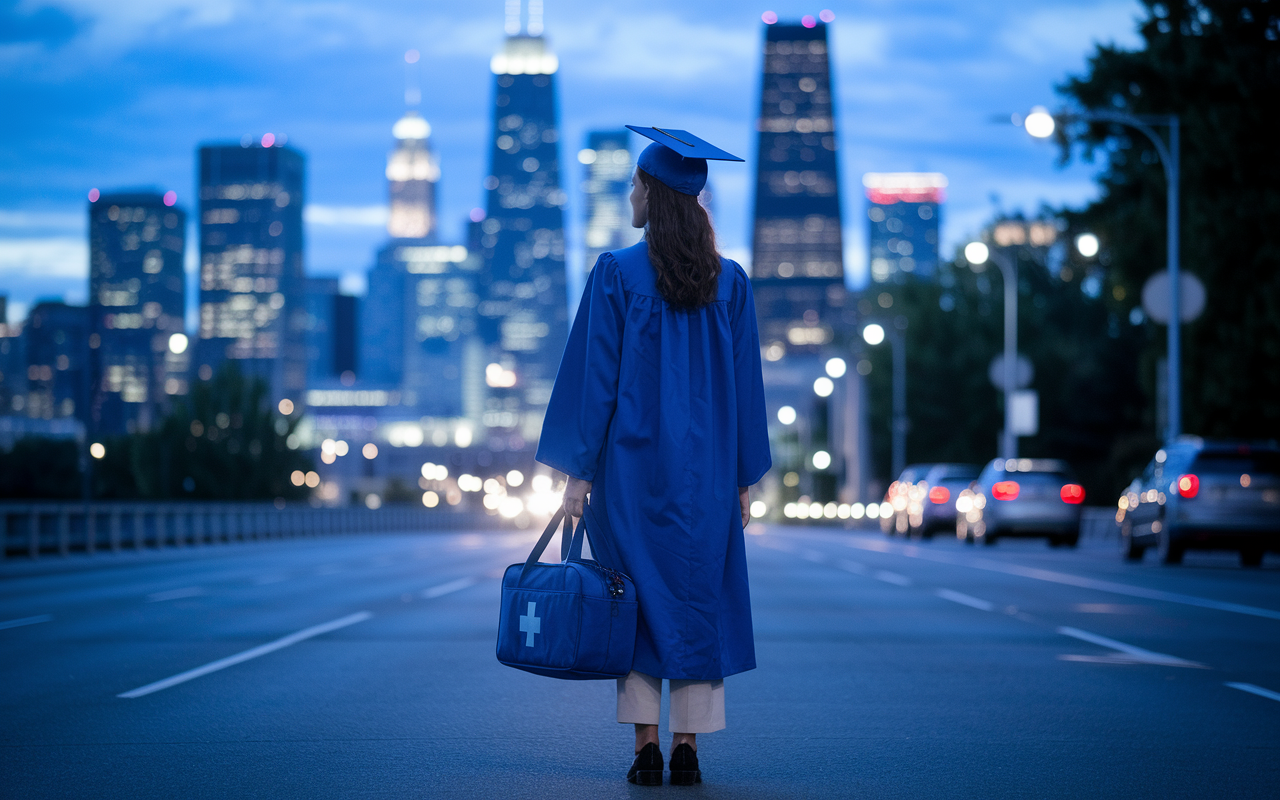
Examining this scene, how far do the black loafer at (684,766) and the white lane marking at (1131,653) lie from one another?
4.84 m

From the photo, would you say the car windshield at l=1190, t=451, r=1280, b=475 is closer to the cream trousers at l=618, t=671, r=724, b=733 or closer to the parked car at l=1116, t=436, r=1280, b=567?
the parked car at l=1116, t=436, r=1280, b=567

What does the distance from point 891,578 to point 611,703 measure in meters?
11.4

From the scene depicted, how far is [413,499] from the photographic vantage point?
17938cm

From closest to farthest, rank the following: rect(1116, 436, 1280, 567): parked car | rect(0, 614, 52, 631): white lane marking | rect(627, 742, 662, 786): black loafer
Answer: rect(627, 742, 662, 786): black loafer < rect(0, 614, 52, 631): white lane marking < rect(1116, 436, 1280, 567): parked car

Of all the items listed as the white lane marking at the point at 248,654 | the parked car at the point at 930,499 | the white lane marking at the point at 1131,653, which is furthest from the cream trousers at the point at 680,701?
the parked car at the point at 930,499

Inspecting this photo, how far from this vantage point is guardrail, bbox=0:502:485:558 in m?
26.2

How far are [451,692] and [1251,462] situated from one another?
15.8 metres

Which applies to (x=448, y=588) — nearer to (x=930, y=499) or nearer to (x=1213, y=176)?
(x=1213, y=176)

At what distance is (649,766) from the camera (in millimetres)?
5531

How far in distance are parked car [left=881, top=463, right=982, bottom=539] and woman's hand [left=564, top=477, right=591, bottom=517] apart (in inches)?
1246

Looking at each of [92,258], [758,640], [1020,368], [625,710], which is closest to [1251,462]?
[758,640]

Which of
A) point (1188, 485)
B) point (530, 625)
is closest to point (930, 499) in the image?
point (1188, 485)

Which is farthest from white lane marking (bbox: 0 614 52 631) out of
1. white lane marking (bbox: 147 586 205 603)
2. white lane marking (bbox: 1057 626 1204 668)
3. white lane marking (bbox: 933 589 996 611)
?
white lane marking (bbox: 1057 626 1204 668)

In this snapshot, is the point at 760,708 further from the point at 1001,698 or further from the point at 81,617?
the point at 81,617
